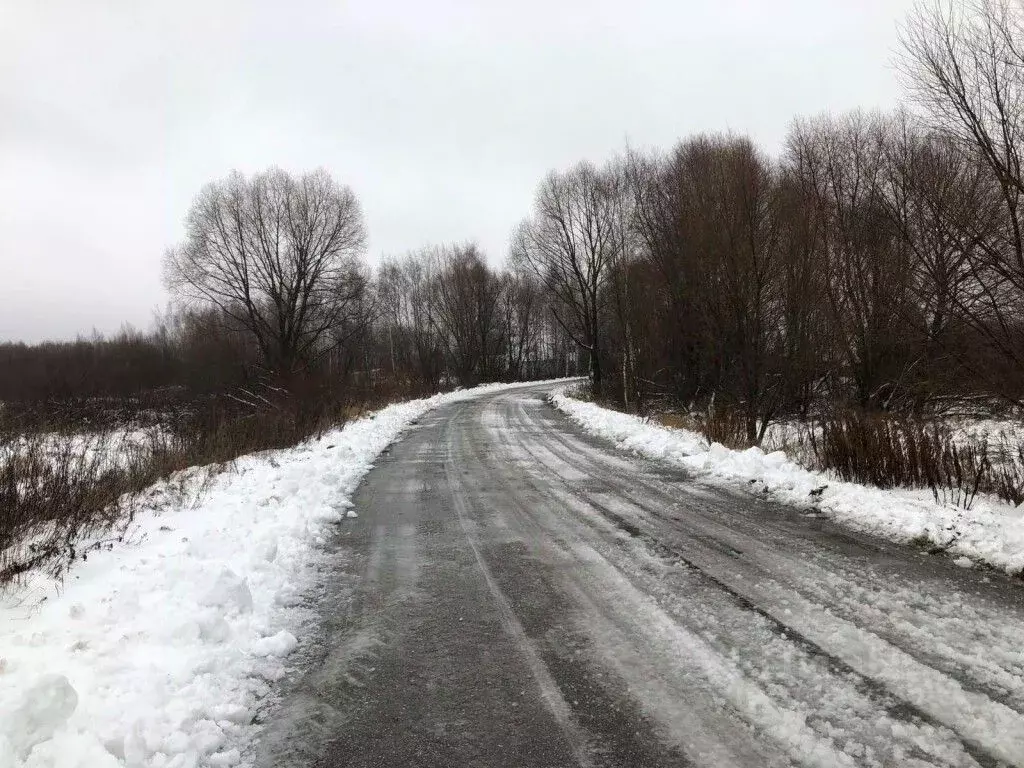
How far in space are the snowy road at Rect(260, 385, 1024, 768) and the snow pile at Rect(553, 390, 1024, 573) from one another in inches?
16.2

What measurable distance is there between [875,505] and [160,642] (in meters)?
7.12

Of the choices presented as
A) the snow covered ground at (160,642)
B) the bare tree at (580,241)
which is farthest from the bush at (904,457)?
the bare tree at (580,241)

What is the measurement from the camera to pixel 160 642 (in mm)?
3756

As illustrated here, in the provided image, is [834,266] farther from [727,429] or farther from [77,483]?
[77,483]

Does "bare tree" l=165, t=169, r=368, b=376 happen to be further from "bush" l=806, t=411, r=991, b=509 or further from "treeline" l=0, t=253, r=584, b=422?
"bush" l=806, t=411, r=991, b=509

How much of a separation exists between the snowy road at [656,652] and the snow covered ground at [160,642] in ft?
1.17

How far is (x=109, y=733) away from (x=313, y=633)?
5.04 feet

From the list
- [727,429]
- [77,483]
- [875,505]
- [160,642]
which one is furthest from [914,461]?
[77,483]

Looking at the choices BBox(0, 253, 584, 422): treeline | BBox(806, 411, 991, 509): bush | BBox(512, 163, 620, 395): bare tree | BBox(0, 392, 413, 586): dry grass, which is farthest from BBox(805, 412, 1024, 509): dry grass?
BBox(512, 163, 620, 395): bare tree

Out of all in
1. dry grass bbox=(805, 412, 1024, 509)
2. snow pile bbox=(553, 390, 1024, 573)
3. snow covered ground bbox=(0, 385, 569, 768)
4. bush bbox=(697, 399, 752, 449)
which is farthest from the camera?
bush bbox=(697, 399, 752, 449)

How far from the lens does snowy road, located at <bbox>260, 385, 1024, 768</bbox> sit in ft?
9.29

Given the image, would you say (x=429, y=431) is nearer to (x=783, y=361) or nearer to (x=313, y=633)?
(x=783, y=361)

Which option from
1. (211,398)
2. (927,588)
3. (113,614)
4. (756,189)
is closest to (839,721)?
(927,588)

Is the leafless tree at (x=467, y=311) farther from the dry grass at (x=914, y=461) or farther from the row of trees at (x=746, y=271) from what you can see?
the dry grass at (x=914, y=461)
